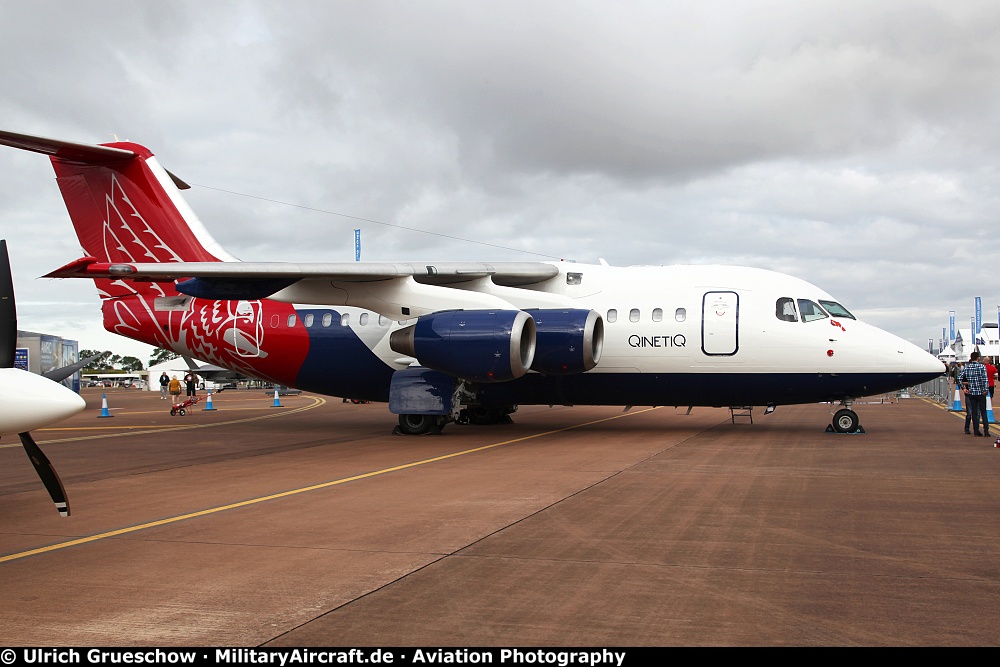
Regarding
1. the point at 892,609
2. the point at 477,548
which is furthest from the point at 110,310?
the point at 892,609

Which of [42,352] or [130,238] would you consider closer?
[130,238]

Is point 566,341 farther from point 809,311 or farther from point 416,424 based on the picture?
point 809,311

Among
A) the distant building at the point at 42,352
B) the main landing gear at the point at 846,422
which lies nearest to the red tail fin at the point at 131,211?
the main landing gear at the point at 846,422

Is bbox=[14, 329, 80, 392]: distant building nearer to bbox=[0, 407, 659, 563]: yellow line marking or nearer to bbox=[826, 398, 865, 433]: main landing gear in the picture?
bbox=[0, 407, 659, 563]: yellow line marking

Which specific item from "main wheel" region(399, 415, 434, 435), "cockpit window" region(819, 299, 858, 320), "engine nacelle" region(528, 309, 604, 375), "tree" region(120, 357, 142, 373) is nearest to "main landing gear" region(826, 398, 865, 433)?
"cockpit window" region(819, 299, 858, 320)

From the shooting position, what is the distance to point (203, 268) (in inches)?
600

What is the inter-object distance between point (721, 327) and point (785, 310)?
128cm

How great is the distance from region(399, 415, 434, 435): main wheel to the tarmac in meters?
3.67

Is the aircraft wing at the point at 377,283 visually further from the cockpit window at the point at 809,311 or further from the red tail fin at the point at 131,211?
the cockpit window at the point at 809,311

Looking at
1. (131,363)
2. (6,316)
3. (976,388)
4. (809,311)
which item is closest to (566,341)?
(809,311)

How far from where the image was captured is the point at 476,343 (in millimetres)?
15312

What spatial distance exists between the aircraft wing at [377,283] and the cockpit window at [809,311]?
4.58 metres

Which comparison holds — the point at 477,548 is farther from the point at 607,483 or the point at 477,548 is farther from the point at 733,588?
the point at 607,483

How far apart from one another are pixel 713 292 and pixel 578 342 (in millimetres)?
3088
